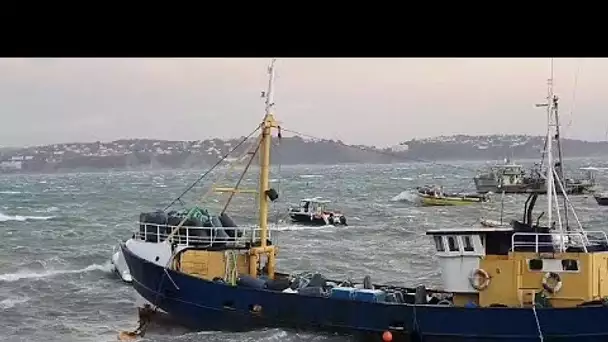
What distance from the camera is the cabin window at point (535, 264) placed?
1356cm

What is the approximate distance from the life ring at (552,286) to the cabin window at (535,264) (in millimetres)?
153

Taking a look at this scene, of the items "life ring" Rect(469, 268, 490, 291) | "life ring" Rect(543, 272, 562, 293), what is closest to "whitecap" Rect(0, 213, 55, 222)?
"life ring" Rect(469, 268, 490, 291)

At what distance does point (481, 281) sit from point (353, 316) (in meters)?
2.16

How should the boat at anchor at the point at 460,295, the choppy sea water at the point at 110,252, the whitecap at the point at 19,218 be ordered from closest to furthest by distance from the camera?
the boat at anchor at the point at 460,295 → the choppy sea water at the point at 110,252 → the whitecap at the point at 19,218

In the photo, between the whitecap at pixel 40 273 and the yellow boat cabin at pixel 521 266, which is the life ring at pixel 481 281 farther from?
the whitecap at pixel 40 273

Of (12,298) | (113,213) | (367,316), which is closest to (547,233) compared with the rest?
(367,316)

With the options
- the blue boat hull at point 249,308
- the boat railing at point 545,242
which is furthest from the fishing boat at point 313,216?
the boat railing at point 545,242

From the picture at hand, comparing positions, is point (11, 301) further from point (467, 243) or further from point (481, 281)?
point (481, 281)

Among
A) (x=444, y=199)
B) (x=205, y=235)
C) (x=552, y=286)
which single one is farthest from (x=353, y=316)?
(x=444, y=199)

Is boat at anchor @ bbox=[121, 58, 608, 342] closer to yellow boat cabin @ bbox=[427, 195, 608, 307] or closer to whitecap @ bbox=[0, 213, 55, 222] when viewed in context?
yellow boat cabin @ bbox=[427, 195, 608, 307]
